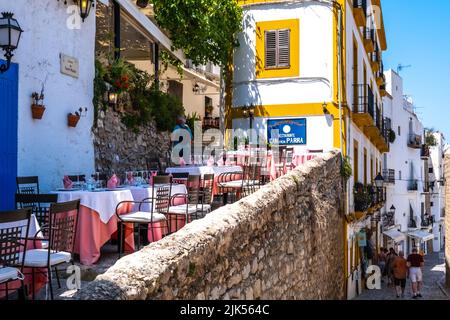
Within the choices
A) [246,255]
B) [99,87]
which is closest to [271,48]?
[99,87]

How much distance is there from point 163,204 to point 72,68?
3663 mm

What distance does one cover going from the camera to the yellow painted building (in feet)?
46.9

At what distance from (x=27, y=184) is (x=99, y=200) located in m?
2.02

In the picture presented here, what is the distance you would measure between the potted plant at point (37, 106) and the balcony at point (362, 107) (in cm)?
1005

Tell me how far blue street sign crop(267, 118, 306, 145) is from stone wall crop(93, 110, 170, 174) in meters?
3.63

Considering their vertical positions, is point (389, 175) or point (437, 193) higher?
point (389, 175)

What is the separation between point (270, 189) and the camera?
5977 millimetres

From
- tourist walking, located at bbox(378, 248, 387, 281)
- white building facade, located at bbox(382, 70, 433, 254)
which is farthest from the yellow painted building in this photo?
white building facade, located at bbox(382, 70, 433, 254)

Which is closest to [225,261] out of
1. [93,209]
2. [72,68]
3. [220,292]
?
[220,292]

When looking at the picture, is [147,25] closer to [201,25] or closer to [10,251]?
[201,25]

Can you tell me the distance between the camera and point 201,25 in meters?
14.0

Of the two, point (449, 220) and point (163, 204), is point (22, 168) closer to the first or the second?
point (163, 204)

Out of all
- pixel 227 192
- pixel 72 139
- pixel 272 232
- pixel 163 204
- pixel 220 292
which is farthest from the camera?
pixel 227 192

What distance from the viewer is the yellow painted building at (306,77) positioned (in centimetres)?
1429
